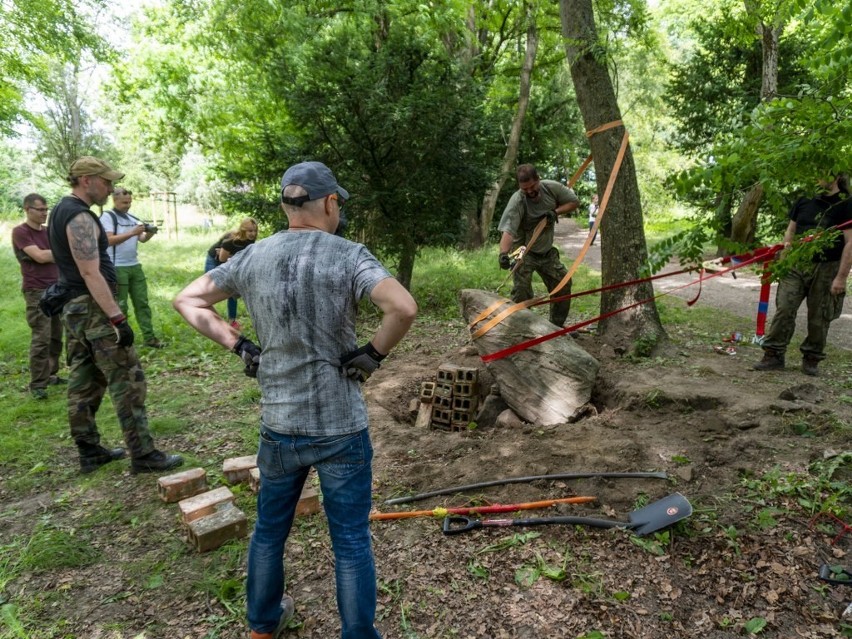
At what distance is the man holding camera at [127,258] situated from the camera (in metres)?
6.77

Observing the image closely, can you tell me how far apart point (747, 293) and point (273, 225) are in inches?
363

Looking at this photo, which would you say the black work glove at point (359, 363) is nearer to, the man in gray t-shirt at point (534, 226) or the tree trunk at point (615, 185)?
→ the man in gray t-shirt at point (534, 226)

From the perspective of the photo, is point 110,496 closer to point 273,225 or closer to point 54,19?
point 273,225

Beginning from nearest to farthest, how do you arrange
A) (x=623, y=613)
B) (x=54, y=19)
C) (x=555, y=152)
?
(x=623, y=613)
(x=54, y=19)
(x=555, y=152)

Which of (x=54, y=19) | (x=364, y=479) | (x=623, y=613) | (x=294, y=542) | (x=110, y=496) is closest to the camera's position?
(x=364, y=479)

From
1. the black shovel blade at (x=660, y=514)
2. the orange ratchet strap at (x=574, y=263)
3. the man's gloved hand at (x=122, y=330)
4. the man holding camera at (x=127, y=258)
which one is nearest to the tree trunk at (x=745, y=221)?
the orange ratchet strap at (x=574, y=263)

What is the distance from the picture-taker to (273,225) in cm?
941

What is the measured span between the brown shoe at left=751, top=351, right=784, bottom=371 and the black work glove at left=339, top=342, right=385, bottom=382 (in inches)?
192

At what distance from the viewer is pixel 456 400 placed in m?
5.31

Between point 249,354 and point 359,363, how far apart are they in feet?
1.79

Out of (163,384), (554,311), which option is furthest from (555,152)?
(163,384)

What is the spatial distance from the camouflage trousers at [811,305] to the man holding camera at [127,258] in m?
6.85

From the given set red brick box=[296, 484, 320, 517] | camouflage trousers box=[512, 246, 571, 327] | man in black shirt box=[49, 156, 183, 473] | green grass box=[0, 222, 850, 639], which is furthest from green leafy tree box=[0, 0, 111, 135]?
red brick box=[296, 484, 320, 517]

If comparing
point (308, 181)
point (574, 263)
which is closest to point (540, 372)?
point (574, 263)
